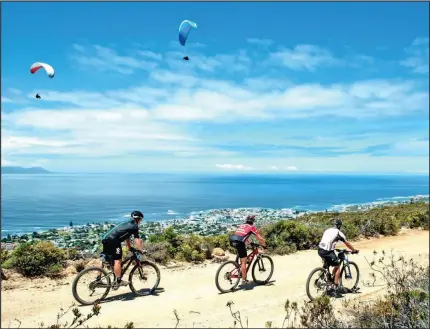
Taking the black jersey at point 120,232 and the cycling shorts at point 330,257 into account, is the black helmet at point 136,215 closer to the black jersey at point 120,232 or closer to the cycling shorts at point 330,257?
the black jersey at point 120,232

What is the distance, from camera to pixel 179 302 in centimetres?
925

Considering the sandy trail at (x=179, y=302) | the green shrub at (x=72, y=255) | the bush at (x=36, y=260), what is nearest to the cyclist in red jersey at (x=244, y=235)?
the sandy trail at (x=179, y=302)

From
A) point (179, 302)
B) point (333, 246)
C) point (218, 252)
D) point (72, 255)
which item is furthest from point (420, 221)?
point (72, 255)

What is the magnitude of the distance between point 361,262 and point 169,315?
8752mm

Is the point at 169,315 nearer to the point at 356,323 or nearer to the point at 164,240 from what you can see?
the point at 356,323

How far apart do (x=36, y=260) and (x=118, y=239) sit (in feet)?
12.3

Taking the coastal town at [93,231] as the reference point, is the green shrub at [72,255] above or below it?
below

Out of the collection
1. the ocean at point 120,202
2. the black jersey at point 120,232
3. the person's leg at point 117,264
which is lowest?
the person's leg at point 117,264

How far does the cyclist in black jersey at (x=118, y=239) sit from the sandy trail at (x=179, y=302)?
890 millimetres

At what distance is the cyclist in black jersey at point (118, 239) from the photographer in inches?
344

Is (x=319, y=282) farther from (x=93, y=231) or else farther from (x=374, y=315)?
(x=93, y=231)

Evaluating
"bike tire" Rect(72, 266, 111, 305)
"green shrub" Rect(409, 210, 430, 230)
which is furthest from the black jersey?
"green shrub" Rect(409, 210, 430, 230)

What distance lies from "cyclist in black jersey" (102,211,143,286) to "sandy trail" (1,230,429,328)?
2.92ft

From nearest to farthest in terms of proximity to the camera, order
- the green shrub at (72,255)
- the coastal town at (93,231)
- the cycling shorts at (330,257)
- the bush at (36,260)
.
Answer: the cycling shorts at (330,257) < the bush at (36,260) < the green shrub at (72,255) < the coastal town at (93,231)
